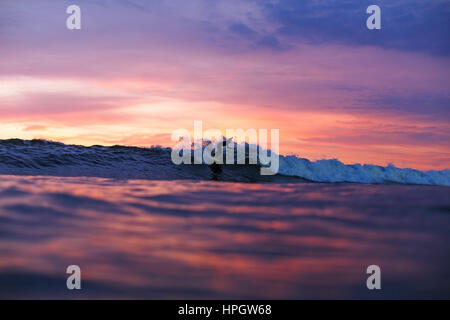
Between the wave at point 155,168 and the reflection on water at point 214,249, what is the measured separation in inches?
353

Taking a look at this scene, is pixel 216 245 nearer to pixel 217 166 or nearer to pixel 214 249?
pixel 214 249

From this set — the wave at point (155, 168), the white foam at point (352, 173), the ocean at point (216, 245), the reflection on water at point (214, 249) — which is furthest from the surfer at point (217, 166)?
the reflection on water at point (214, 249)

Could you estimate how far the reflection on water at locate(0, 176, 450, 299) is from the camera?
→ 2865 mm

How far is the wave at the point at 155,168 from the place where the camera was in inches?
610

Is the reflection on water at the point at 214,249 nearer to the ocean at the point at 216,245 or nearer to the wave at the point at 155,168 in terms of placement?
the ocean at the point at 216,245

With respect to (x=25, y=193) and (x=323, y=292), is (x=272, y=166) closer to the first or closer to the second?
(x=25, y=193)

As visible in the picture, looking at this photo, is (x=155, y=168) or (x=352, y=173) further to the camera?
(x=352, y=173)

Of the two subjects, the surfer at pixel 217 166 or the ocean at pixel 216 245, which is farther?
the surfer at pixel 217 166

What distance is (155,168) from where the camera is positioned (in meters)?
17.3

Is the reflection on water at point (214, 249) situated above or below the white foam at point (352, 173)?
below

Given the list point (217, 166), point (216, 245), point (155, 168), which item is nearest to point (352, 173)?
point (217, 166)

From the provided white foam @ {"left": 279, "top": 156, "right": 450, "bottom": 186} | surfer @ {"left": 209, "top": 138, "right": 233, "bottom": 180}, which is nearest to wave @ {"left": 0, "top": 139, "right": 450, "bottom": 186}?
white foam @ {"left": 279, "top": 156, "right": 450, "bottom": 186}

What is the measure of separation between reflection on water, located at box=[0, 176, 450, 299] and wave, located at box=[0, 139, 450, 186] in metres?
8.96

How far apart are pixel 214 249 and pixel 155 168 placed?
1390cm
